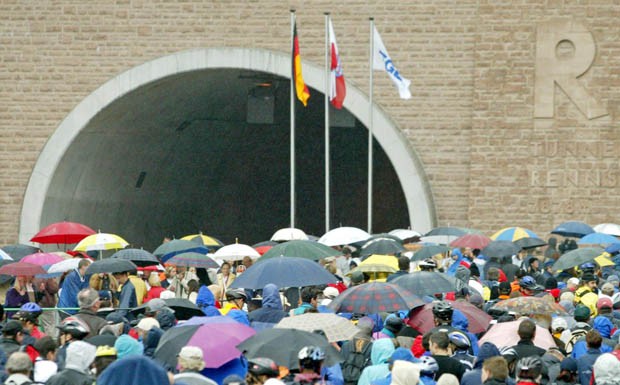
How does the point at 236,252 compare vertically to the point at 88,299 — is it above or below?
below

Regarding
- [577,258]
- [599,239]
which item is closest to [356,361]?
[577,258]

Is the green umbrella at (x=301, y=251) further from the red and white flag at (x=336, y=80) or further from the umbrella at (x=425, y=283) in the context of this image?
the red and white flag at (x=336, y=80)

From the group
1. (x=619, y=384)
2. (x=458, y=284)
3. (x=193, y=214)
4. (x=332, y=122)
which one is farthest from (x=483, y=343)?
(x=193, y=214)

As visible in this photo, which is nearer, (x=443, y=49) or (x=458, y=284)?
(x=458, y=284)

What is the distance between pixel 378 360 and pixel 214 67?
16769 millimetres

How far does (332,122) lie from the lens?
29531 mm

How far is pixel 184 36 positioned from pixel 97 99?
2.11 metres

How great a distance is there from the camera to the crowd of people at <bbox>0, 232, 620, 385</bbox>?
30.0ft

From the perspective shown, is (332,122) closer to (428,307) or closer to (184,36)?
(184,36)

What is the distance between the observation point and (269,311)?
41.8 feet

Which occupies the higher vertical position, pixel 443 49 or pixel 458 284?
pixel 443 49

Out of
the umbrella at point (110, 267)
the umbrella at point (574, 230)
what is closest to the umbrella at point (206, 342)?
the umbrella at point (110, 267)

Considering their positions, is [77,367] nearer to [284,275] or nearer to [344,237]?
[284,275]

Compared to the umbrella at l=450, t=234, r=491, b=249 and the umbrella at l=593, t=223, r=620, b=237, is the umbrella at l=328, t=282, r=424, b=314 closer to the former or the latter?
the umbrella at l=450, t=234, r=491, b=249
